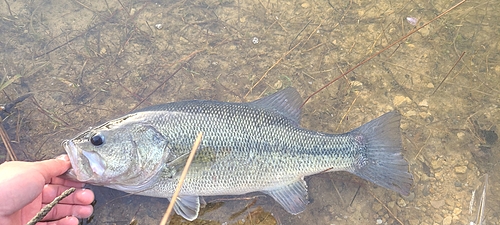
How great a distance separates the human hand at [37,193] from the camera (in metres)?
2.75

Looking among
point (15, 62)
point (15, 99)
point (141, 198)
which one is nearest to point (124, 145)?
point (141, 198)

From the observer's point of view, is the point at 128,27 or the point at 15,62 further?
the point at 128,27

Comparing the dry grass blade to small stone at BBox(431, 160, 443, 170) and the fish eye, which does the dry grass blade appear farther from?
small stone at BBox(431, 160, 443, 170)

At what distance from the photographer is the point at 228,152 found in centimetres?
308

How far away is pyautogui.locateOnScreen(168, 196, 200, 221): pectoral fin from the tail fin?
147cm

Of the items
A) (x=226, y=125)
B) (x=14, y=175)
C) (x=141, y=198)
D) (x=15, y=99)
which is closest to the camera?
(x=14, y=175)

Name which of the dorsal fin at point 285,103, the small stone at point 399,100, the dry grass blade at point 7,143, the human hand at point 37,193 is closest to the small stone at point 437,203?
the small stone at point 399,100

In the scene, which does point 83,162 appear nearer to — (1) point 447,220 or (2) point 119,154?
(2) point 119,154

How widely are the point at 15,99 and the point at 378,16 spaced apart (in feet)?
13.7

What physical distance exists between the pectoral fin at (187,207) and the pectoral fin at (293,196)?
0.69 metres

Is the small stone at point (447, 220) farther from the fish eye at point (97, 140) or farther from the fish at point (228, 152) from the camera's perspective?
the fish eye at point (97, 140)

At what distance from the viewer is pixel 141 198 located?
358cm

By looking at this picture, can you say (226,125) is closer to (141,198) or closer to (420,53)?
(141,198)

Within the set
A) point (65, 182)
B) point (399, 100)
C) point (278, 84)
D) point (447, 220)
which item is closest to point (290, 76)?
point (278, 84)
